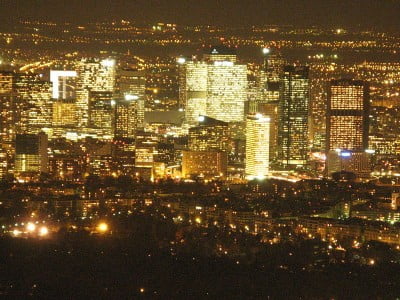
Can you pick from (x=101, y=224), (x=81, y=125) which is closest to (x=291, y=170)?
(x=81, y=125)

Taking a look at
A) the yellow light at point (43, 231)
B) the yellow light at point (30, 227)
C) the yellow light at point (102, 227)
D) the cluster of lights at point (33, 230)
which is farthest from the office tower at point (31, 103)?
the yellow light at point (43, 231)

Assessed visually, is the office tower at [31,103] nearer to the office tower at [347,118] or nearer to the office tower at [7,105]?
the office tower at [7,105]

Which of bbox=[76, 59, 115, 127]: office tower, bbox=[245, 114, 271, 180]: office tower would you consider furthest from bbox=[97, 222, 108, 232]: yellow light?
bbox=[76, 59, 115, 127]: office tower

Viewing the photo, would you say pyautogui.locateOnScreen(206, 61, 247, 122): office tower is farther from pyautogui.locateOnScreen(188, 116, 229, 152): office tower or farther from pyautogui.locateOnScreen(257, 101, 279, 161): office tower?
pyautogui.locateOnScreen(188, 116, 229, 152): office tower

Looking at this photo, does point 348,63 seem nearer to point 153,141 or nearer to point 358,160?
point 358,160

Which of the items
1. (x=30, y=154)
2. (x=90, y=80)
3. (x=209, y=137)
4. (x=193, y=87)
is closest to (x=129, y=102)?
(x=90, y=80)

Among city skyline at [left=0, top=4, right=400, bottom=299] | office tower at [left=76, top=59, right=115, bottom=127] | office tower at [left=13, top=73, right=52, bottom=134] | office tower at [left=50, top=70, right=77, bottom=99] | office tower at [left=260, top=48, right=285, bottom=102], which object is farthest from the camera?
office tower at [left=50, top=70, right=77, bottom=99]

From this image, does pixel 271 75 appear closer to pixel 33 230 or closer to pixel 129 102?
pixel 129 102
